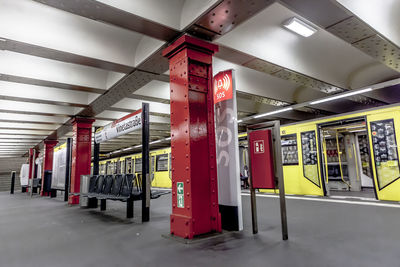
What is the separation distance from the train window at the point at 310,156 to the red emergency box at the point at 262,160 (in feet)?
18.1

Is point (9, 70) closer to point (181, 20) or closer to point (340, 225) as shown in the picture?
point (181, 20)

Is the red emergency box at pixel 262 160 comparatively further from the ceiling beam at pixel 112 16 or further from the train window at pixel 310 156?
the train window at pixel 310 156

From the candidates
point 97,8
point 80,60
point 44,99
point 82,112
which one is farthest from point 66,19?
point 82,112

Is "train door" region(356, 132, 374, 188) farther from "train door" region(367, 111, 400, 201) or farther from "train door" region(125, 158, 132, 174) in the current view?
"train door" region(125, 158, 132, 174)

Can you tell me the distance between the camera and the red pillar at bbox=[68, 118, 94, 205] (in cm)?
807

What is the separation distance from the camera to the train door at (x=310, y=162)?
8.10 meters

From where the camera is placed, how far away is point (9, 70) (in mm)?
4719

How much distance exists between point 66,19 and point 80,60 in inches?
26.4

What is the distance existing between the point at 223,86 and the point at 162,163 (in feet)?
38.4

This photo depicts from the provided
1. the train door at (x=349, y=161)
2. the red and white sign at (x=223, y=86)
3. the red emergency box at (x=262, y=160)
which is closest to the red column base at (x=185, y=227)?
the red emergency box at (x=262, y=160)

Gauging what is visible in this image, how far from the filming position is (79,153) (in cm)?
825

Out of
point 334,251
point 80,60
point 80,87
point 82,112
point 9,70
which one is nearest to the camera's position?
point 334,251

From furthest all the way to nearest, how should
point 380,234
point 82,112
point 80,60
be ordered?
1. point 82,112
2. point 80,60
3. point 380,234

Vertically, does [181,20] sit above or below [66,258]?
above
